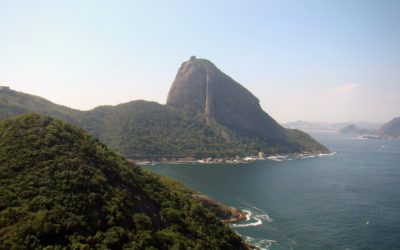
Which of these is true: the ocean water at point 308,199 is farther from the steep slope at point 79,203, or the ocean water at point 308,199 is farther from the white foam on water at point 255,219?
the steep slope at point 79,203

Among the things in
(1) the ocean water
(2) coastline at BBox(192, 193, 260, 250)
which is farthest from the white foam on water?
(2) coastline at BBox(192, 193, 260, 250)

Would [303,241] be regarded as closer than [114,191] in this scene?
No

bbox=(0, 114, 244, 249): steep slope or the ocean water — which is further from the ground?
bbox=(0, 114, 244, 249): steep slope

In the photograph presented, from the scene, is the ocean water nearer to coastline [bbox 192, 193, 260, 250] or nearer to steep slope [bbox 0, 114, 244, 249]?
coastline [bbox 192, 193, 260, 250]

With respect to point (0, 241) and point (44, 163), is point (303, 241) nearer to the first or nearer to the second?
point (44, 163)

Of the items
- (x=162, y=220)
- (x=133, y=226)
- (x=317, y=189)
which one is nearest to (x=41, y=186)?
(x=133, y=226)

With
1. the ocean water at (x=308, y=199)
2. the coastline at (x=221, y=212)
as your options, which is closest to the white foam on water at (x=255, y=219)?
the ocean water at (x=308, y=199)
